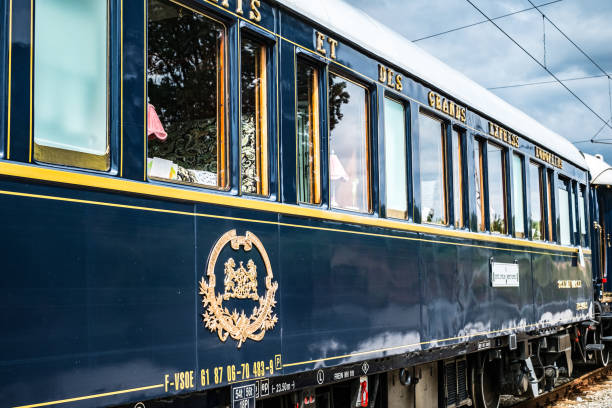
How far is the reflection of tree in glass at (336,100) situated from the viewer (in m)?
5.44

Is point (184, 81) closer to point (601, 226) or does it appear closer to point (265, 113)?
point (265, 113)

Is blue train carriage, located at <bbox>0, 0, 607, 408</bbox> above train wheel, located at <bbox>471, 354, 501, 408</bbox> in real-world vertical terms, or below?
above

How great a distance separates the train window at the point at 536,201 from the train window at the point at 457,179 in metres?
2.28

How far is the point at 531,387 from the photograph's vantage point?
9.65 m

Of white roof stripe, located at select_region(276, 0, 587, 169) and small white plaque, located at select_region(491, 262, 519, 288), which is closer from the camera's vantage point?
white roof stripe, located at select_region(276, 0, 587, 169)

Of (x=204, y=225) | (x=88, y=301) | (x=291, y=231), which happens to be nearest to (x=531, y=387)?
(x=291, y=231)

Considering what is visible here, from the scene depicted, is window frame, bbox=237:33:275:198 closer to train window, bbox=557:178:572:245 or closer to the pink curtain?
the pink curtain

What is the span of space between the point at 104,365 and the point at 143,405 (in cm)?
36

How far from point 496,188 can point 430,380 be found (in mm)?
2236

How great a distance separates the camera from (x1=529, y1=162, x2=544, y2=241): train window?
9531mm

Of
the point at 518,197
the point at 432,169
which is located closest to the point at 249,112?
the point at 432,169

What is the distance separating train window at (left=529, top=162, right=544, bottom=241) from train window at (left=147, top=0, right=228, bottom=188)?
596 cm

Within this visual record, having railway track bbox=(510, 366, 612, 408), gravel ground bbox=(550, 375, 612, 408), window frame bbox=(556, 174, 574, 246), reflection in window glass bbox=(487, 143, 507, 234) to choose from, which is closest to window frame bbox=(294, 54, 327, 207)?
reflection in window glass bbox=(487, 143, 507, 234)

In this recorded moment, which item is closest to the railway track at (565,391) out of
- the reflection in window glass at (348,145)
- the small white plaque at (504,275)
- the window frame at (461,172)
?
the small white plaque at (504,275)
